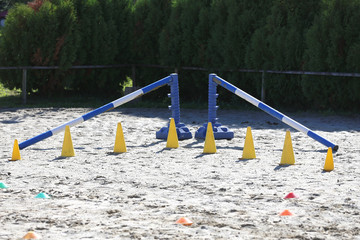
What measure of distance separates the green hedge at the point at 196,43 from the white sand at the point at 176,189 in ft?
9.14

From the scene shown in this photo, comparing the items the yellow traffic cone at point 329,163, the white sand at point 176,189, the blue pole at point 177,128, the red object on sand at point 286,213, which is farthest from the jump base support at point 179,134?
the red object on sand at point 286,213

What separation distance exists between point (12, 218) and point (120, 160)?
3055mm

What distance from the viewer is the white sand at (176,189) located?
16.0 feet

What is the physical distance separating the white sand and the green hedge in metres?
2.79

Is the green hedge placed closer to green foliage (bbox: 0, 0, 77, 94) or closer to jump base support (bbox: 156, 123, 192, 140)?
green foliage (bbox: 0, 0, 77, 94)

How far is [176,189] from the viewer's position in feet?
21.0

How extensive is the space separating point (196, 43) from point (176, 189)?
971 cm

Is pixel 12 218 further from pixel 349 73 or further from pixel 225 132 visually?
pixel 349 73

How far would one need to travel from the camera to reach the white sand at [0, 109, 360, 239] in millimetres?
4887

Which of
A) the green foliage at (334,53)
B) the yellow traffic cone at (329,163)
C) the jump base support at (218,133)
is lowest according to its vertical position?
the jump base support at (218,133)

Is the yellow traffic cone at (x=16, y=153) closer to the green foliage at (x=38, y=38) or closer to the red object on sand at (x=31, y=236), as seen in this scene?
the red object on sand at (x=31, y=236)

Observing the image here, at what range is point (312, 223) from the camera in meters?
5.03

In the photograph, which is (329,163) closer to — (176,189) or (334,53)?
(176,189)

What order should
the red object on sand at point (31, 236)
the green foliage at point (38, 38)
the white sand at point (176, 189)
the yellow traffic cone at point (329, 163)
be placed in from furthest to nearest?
A: the green foliage at point (38, 38), the yellow traffic cone at point (329, 163), the white sand at point (176, 189), the red object on sand at point (31, 236)
